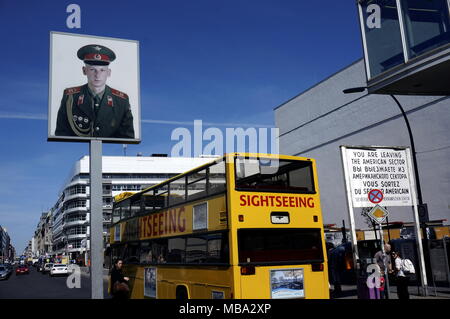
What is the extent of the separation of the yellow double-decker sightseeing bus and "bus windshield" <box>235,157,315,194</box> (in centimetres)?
2

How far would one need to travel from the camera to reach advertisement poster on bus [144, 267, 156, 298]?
13.8m

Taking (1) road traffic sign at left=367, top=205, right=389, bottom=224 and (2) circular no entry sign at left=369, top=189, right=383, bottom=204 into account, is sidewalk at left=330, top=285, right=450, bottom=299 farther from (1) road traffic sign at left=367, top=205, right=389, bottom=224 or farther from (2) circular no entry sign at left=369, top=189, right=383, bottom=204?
(1) road traffic sign at left=367, top=205, right=389, bottom=224

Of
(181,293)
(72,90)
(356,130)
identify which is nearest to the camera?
(181,293)

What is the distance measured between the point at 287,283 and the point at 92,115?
898 cm

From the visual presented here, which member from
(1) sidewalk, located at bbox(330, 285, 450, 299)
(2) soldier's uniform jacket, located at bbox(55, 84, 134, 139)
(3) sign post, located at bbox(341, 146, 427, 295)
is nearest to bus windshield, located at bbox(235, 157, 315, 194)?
(3) sign post, located at bbox(341, 146, 427, 295)

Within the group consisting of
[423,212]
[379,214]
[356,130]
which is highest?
[356,130]

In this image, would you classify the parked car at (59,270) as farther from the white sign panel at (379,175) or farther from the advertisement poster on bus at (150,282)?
the white sign panel at (379,175)

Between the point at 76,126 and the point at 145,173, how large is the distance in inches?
3526

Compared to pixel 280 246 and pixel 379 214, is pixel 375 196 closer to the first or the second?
pixel 379 214

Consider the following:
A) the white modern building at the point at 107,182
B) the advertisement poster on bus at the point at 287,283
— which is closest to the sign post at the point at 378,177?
the advertisement poster on bus at the point at 287,283

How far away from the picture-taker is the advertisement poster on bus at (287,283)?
34.1ft

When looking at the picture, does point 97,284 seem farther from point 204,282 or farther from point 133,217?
point 204,282

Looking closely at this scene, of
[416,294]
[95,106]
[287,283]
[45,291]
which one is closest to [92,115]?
[95,106]

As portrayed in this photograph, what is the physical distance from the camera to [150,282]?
14047 millimetres
